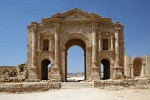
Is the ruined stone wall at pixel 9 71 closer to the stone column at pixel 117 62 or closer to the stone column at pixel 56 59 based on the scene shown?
the stone column at pixel 56 59

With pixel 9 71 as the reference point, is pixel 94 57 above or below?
above

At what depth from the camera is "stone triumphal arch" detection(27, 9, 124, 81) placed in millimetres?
31422

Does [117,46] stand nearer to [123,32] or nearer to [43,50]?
[123,32]

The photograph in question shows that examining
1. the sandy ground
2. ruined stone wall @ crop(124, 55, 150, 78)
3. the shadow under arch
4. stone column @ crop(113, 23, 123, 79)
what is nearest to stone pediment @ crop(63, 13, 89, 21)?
stone column @ crop(113, 23, 123, 79)

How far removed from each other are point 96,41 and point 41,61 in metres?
7.17

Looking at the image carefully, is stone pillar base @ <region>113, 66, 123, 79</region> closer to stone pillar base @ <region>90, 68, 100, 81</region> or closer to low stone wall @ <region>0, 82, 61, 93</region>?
stone pillar base @ <region>90, 68, 100, 81</region>

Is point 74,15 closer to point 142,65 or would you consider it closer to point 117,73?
point 117,73

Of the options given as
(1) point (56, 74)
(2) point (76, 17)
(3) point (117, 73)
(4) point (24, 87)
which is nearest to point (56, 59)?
(1) point (56, 74)

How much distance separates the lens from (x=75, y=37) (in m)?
31.8

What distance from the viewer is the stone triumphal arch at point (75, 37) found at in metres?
31.4

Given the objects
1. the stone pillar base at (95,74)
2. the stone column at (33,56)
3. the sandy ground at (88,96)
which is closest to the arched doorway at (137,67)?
the stone pillar base at (95,74)

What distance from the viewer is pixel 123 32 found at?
32438 mm

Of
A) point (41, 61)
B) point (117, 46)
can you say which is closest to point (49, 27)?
point (41, 61)

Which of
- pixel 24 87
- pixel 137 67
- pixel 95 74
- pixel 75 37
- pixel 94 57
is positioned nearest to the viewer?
pixel 24 87
